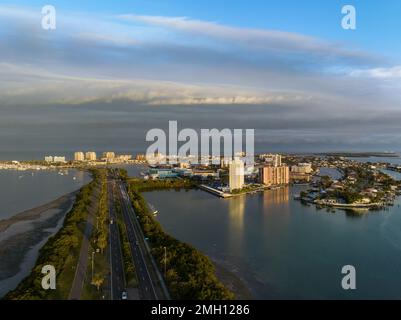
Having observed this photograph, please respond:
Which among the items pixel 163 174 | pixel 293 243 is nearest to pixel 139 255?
pixel 293 243

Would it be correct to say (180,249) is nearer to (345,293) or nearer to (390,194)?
(345,293)

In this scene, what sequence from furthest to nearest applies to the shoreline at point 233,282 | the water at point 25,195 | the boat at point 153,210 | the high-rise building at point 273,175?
the high-rise building at point 273,175, the water at point 25,195, the boat at point 153,210, the shoreline at point 233,282

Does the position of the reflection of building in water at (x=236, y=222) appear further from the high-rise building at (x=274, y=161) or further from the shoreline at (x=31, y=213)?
the high-rise building at (x=274, y=161)

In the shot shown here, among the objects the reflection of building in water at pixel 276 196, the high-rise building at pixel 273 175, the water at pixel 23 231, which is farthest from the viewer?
the high-rise building at pixel 273 175

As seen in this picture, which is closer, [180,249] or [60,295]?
[60,295]

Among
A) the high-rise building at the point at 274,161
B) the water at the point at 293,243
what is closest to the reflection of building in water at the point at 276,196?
the water at the point at 293,243

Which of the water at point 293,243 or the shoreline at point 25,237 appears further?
the shoreline at point 25,237
